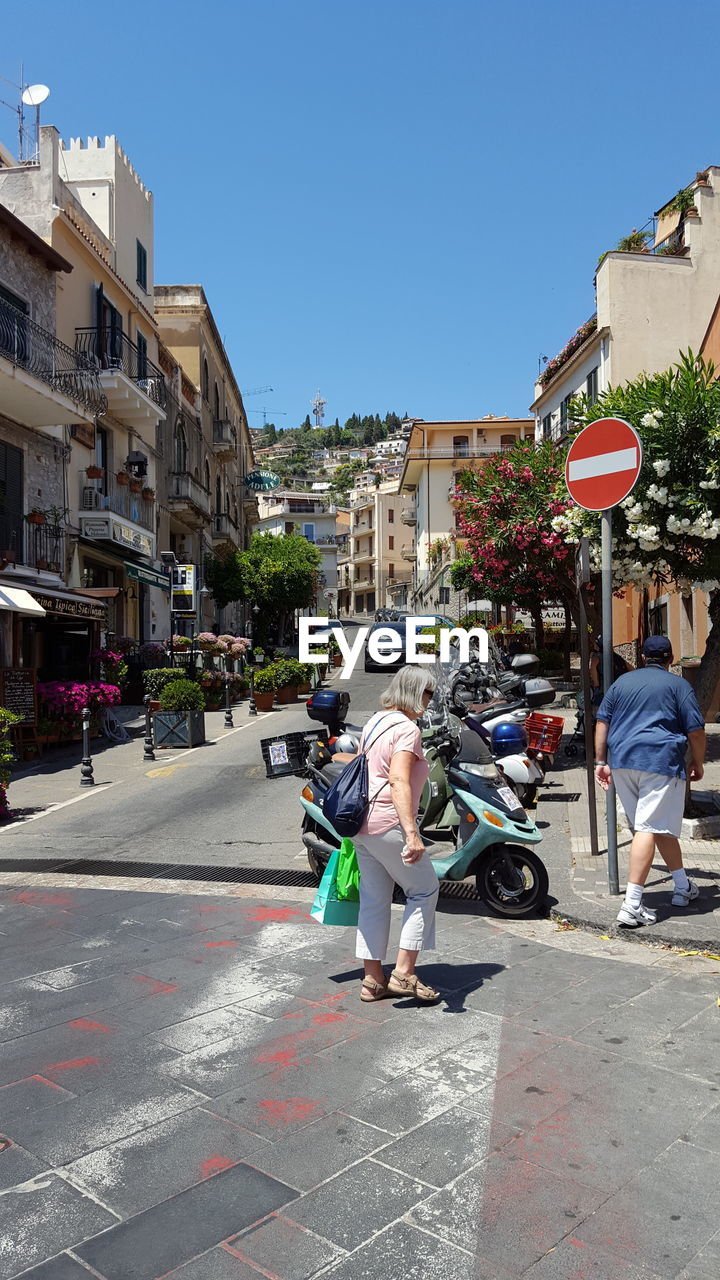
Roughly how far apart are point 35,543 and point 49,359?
3.83 m

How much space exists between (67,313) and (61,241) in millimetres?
1519

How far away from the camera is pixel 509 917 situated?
642 centimetres

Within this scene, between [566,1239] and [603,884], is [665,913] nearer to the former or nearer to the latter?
[603,884]

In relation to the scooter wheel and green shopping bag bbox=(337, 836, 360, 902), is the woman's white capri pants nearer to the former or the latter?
green shopping bag bbox=(337, 836, 360, 902)

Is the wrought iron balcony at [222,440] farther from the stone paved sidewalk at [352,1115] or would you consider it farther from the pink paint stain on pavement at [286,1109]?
the pink paint stain on pavement at [286,1109]

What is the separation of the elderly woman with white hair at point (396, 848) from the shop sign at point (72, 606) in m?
12.2

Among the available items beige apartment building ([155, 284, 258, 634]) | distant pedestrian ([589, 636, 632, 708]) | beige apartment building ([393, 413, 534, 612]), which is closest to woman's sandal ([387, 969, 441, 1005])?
Result: distant pedestrian ([589, 636, 632, 708])

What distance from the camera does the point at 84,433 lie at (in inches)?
886

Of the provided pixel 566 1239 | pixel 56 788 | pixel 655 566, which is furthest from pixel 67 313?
pixel 566 1239

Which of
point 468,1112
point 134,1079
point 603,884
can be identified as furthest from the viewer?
point 603,884

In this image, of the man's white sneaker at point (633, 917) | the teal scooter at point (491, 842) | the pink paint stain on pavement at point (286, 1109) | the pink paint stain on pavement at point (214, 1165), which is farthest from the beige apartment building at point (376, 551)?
the pink paint stain on pavement at point (214, 1165)

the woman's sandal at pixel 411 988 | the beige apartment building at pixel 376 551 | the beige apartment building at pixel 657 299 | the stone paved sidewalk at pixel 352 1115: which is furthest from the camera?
the beige apartment building at pixel 376 551

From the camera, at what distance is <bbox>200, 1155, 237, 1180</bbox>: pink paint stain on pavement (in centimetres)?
322

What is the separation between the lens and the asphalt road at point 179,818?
8.98 metres
